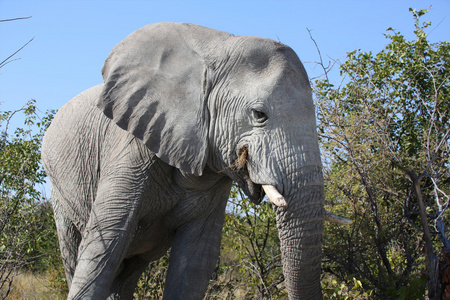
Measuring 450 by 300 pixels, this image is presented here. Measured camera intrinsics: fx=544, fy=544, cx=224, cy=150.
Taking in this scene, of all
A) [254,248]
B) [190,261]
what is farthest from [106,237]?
[254,248]

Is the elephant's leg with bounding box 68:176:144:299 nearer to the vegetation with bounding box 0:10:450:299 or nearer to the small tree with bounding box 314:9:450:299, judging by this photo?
the vegetation with bounding box 0:10:450:299

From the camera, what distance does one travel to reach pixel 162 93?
11.4 ft

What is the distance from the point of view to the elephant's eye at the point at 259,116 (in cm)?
318

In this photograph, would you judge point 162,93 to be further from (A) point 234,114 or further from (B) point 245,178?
(B) point 245,178

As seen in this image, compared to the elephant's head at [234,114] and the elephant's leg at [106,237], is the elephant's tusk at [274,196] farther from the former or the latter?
the elephant's leg at [106,237]

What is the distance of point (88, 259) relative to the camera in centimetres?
342

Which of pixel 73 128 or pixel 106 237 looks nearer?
pixel 106 237

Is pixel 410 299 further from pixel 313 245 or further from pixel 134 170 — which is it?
pixel 134 170

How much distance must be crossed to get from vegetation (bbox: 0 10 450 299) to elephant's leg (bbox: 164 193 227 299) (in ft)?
3.96

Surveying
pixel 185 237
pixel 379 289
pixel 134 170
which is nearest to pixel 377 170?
pixel 379 289

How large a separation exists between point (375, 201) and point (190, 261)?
1.99 m

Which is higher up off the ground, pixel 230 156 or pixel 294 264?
pixel 230 156

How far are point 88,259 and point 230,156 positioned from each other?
3.63ft

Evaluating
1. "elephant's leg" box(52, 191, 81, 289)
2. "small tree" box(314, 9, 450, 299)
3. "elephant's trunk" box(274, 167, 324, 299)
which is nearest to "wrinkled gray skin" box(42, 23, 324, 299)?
"elephant's trunk" box(274, 167, 324, 299)
